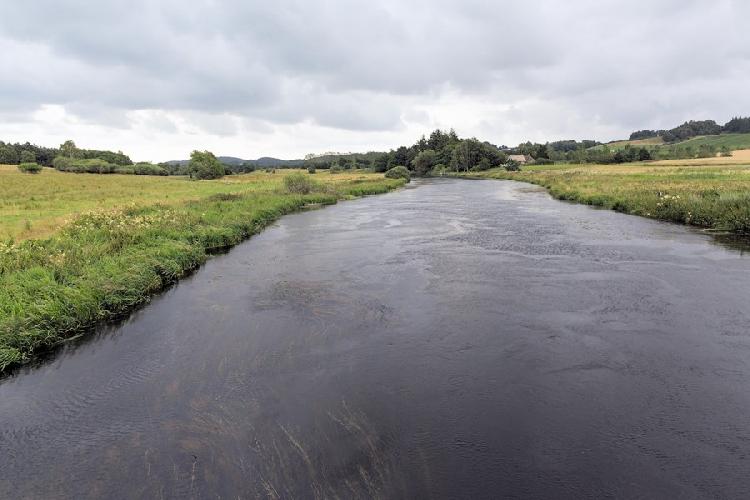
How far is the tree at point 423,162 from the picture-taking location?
124m

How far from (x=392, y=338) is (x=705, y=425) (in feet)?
21.1

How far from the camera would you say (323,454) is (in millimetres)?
6953

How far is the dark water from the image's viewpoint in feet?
21.2

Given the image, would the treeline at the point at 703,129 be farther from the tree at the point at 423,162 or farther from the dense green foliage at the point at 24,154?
the dense green foliage at the point at 24,154

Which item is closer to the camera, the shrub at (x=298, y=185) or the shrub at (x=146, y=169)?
the shrub at (x=298, y=185)

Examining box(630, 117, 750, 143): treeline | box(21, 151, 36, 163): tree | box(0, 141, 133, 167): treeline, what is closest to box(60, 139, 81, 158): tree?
box(0, 141, 133, 167): treeline

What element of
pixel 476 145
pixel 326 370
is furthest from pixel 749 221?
pixel 476 145

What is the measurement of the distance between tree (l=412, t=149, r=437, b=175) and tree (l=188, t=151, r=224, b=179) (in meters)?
57.8

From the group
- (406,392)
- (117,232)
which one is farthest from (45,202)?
(406,392)

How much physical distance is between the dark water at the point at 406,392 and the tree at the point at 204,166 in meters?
68.4

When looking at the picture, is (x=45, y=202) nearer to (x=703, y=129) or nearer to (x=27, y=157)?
(x=27, y=157)

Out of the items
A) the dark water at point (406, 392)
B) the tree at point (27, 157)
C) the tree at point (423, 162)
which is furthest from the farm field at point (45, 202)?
the tree at point (423, 162)

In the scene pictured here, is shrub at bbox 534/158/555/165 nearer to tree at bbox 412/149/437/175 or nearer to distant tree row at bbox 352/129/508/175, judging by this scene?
distant tree row at bbox 352/129/508/175

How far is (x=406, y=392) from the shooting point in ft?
28.2
